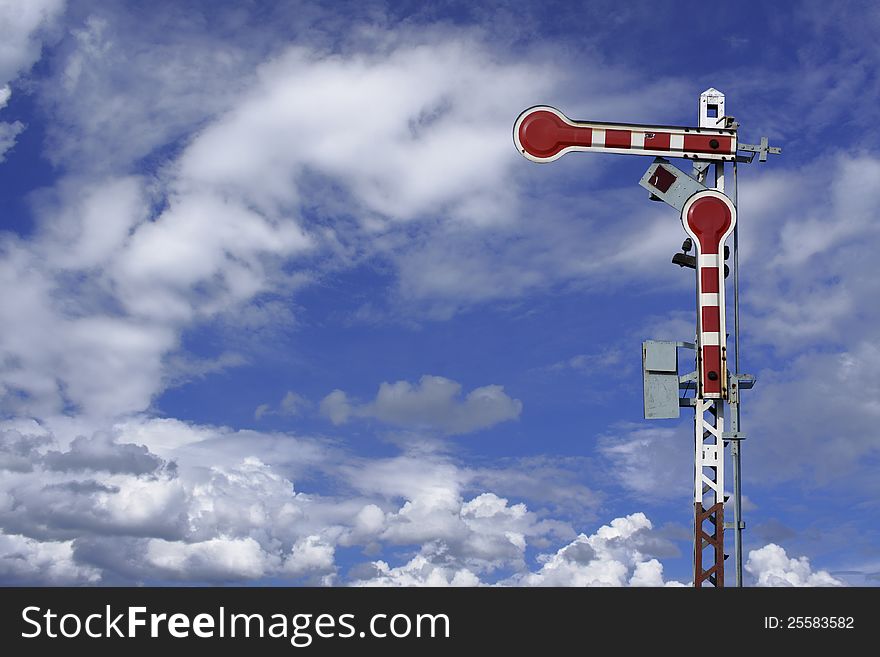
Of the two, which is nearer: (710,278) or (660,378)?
(660,378)

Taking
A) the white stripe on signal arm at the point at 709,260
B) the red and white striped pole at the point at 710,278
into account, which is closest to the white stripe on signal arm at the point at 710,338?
the red and white striped pole at the point at 710,278

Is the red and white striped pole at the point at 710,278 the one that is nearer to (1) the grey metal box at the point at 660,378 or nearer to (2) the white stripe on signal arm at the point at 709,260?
(2) the white stripe on signal arm at the point at 709,260

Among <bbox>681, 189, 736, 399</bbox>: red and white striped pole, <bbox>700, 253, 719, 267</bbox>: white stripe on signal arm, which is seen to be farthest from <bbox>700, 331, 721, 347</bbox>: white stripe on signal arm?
<bbox>700, 253, 719, 267</bbox>: white stripe on signal arm

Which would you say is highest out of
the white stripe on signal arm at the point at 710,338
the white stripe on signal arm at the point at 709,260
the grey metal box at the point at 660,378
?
the white stripe on signal arm at the point at 709,260

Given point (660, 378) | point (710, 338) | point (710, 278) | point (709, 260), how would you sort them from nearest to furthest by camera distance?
point (660, 378) → point (710, 338) → point (710, 278) → point (709, 260)

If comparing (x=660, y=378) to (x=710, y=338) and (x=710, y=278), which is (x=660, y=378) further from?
(x=710, y=278)

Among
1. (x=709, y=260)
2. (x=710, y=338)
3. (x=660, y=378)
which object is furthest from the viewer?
(x=709, y=260)

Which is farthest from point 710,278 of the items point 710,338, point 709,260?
point 710,338

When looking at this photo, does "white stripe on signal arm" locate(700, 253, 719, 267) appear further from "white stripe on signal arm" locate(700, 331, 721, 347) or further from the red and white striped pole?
"white stripe on signal arm" locate(700, 331, 721, 347)

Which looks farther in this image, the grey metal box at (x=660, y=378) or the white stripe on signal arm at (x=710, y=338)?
the white stripe on signal arm at (x=710, y=338)

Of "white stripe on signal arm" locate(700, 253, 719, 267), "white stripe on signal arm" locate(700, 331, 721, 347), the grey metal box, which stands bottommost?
the grey metal box
